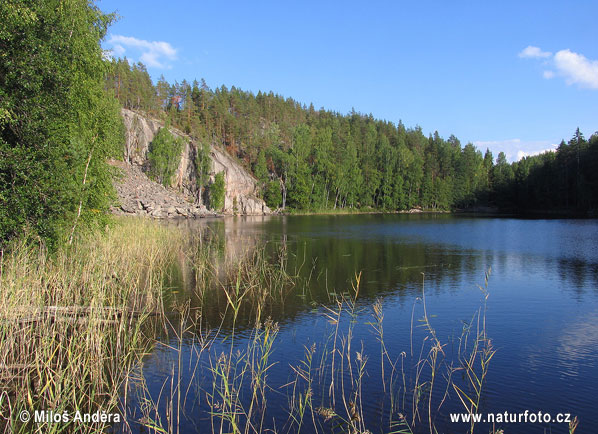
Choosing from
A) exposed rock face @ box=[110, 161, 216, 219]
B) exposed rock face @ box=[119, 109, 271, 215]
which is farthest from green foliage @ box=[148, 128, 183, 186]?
exposed rock face @ box=[110, 161, 216, 219]

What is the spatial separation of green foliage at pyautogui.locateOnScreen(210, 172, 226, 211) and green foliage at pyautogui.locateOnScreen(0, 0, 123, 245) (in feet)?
219

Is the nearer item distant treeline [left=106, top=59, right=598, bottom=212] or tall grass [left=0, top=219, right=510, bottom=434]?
tall grass [left=0, top=219, right=510, bottom=434]

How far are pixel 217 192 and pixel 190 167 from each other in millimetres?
10877

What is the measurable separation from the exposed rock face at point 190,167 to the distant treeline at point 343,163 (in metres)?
4.10

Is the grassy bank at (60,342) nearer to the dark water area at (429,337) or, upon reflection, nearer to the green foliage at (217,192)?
the dark water area at (429,337)

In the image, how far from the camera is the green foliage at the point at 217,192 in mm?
81688

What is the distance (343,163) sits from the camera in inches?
4186

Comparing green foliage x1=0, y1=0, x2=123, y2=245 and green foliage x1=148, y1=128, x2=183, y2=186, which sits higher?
green foliage x1=148, y1=128, x2=183, y2=186

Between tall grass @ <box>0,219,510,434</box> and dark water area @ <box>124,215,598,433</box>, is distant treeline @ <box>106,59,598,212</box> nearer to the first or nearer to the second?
dark water area @ <box>124,215,598,433</box>

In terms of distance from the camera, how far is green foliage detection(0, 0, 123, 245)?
1132 centimetres

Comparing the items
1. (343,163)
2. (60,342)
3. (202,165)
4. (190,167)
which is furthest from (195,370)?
(343,163)

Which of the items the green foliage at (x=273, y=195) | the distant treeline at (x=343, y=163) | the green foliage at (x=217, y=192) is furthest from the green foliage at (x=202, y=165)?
the green foliage at (x=273, y=195)

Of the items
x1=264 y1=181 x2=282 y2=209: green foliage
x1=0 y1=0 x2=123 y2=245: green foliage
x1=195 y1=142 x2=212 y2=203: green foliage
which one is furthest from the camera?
x1=264 y1=181 x2=282 y2=209: green foliage

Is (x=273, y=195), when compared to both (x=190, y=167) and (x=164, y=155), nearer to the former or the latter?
(x=190, y=167)
